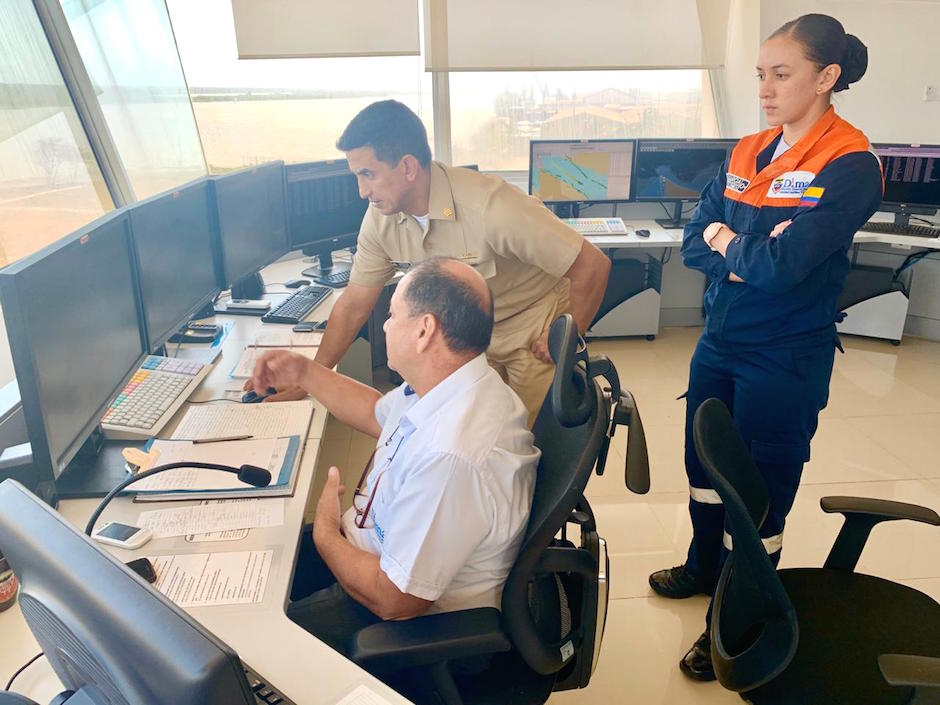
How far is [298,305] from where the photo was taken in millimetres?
2760

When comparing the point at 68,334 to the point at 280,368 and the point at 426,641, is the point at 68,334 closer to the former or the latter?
the point at 280,368

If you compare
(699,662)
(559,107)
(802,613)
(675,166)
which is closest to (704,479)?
(699,662)

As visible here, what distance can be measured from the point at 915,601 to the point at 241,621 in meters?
1.40

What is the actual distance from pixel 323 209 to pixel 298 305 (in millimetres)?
729

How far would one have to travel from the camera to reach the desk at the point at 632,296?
4.36 meters

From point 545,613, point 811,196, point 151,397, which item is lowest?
point 545,613

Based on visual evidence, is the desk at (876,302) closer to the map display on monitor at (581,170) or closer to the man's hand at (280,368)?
the map display on monitor at (581,170)

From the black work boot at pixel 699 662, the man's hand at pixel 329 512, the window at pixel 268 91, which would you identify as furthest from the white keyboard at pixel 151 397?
the window at pixel 268 91

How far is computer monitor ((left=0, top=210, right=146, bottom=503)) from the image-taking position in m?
1.21

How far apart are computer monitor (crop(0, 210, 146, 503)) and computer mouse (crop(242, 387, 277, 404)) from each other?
302 millimetres

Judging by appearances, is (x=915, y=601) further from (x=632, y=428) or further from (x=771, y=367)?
(x=632, y=428)

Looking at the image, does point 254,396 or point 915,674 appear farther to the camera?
point 254,396

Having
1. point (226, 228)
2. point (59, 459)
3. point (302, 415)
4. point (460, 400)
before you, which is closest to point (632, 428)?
point (460, 400)

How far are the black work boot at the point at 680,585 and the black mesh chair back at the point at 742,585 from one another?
713mm
